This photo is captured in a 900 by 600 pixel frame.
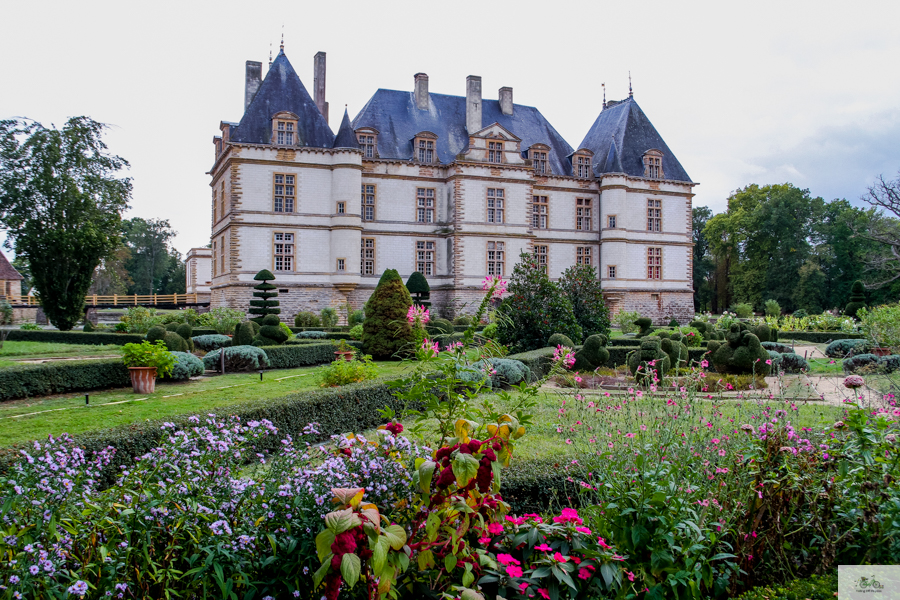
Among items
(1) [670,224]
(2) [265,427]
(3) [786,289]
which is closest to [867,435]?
(2) [265,427]

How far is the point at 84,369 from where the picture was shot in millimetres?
10109

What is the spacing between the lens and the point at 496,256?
95.7 ft

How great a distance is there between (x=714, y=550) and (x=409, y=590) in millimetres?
1733

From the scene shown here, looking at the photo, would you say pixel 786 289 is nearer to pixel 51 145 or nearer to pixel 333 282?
pixel 333 282

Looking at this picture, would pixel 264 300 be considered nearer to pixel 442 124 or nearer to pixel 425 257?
pixel 425 257

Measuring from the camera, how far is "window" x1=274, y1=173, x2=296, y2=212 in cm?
2588

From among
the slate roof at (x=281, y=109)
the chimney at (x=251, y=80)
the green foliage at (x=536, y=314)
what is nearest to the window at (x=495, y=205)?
the slate roof at (x=281, y=109)

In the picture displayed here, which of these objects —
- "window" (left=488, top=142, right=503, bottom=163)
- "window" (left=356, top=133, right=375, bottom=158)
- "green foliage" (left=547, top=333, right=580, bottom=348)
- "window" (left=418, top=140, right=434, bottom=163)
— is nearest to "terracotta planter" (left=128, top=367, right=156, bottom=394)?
"green foliage" (left=547, top=333, right=580, bottom=348)

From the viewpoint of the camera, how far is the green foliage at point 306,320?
24.3 meters

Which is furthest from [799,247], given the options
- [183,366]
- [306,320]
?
[183,366]

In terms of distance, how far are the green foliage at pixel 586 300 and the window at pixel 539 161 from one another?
54.1 ft

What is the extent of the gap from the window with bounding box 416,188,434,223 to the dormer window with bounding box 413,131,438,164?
143 cm

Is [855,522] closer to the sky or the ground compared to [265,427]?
closer to the ground

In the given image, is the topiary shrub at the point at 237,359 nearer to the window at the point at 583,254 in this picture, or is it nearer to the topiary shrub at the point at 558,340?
the topiary shrub at the point at 558,340
